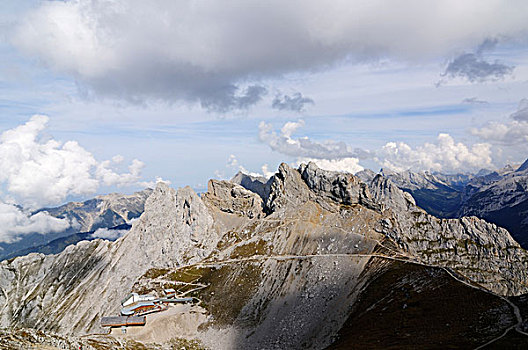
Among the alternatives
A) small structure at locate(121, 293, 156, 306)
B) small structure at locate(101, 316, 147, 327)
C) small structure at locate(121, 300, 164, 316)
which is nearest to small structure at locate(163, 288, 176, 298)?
small structure at locate(121, 293, 156, 306)

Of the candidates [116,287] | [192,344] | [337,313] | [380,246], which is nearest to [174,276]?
[116,287]

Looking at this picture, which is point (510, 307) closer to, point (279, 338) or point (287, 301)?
point (279, 338)

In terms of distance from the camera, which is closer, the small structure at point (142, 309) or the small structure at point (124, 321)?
the small structure at point (124, 321)

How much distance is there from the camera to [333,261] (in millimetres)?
162000

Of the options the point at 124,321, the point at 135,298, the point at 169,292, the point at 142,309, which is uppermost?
the point at 124,321

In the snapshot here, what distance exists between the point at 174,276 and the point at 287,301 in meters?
79.5

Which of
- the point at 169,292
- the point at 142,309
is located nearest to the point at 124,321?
the point at 142,309

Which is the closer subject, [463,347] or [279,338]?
[463,347]

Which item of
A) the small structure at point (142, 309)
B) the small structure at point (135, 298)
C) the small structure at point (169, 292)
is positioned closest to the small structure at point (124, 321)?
the small structure at point (142, 309)

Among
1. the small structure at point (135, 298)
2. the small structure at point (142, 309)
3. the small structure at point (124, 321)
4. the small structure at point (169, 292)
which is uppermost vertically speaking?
the small structure at point (124, 321)

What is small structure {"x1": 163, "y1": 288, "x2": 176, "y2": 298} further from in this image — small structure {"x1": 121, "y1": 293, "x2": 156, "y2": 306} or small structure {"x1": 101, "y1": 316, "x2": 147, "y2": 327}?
small structure {"x1": 101, "y1": 316, "x2": 147, "y2": 327}

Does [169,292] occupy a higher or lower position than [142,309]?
lower

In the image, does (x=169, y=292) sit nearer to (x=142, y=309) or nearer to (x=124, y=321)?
(x=142, y=309)

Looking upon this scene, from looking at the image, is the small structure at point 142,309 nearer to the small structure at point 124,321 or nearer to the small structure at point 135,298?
the small structure at point 124,321
